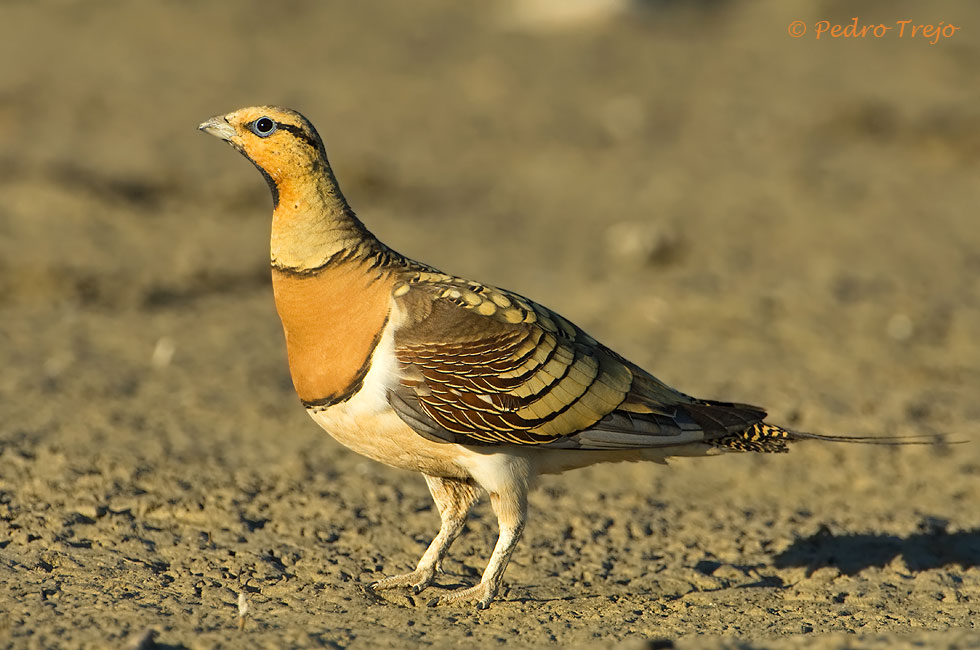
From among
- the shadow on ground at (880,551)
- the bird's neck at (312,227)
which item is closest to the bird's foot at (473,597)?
the bird's neck at (312,227)

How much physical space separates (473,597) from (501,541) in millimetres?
306

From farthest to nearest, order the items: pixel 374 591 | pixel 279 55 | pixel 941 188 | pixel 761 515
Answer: pixel 279 55 → pixel 941 188 → pixel 761 515 → pixel 374 591

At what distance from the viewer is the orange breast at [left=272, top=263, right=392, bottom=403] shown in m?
5.11

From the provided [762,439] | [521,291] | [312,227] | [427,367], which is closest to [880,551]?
[762,439]

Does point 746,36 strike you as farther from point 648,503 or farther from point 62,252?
point 648,503

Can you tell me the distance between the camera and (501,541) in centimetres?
536

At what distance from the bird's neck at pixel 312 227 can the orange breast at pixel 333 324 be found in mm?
72

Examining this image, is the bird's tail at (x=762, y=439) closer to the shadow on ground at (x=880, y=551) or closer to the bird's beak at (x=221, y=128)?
the shadow on ground at (x=880, y=551)

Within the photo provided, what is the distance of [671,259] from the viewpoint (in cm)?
1242

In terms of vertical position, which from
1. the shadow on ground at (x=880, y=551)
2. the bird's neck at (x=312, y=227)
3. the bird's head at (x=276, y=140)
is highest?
the bird's head at (x=276, y=140)

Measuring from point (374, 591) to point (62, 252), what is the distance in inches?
271

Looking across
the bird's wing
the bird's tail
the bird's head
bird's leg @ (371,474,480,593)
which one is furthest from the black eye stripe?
the bird's tail

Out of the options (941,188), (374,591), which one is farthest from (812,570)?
(941,188)

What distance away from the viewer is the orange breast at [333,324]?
5105 millimetres
